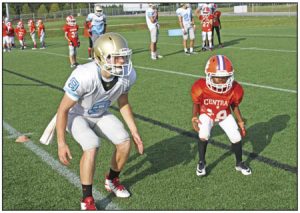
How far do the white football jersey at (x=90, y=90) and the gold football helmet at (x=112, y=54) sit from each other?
0.40 ft

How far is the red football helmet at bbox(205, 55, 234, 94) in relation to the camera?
4305 millimetres

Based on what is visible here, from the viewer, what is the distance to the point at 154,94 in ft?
28.8

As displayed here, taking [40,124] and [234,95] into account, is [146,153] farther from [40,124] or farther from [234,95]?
[40,124]

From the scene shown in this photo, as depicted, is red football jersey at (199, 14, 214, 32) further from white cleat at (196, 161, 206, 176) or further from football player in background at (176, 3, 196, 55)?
white cleat at (196, 161, 206, 176)

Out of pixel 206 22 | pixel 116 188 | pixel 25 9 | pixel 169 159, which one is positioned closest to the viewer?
pixel 116 188

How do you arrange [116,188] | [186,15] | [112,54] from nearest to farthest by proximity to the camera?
[112,54] → [116,188] → [186,15]

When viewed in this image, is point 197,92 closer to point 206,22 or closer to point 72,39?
point 72,39

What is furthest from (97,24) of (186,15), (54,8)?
(54,8)

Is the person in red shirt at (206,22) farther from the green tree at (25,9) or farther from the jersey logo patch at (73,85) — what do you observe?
the green tree at (25,9)

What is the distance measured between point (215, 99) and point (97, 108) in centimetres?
127

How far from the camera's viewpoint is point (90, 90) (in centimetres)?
383

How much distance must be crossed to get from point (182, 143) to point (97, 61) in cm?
219

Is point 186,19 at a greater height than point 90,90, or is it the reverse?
point 186,19

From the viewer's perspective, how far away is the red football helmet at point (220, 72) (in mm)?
4305
